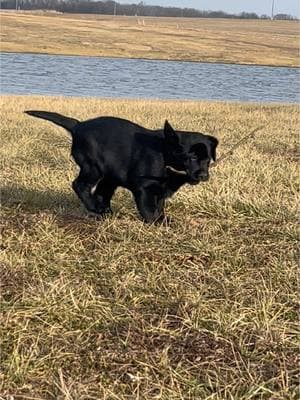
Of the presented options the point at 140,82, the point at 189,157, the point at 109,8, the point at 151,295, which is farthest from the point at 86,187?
the point at 109,8

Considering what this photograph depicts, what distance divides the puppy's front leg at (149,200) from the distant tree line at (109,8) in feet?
334

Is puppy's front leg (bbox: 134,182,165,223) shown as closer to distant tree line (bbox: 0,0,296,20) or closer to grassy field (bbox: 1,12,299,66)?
grassy field (bbox: 1,12,299,66)

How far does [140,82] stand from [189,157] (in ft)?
84.0

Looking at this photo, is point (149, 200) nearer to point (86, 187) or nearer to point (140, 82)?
point (86, 187)

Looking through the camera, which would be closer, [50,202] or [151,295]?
[151,295]

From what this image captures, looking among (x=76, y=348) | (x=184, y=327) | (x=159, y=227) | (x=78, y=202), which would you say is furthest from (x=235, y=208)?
(x=76, y=348)

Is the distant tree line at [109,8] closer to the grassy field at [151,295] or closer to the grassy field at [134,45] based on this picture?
the grassy field at [134,45]

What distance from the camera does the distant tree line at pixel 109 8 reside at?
110 m

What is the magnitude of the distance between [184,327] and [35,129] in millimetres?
7687

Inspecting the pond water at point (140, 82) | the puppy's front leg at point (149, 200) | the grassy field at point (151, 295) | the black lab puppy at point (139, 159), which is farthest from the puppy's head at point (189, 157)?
the pond water at point (140, 82)

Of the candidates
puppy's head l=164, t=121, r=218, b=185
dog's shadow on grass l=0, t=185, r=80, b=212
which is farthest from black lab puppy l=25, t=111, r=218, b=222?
dog's shadow on grass l=0, t=185, r=80, b=212

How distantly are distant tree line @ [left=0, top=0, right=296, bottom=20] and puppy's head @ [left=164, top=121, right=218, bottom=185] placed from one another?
335 feet

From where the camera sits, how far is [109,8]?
124m

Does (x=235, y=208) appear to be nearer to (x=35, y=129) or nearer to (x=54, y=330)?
(x=54, y=330)
